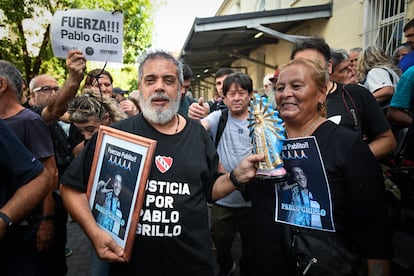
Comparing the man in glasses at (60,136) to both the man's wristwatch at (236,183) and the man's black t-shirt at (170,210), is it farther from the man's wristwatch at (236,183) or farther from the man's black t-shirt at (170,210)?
the man's wristwatch at (236,183)

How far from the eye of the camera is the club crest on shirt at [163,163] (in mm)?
1629

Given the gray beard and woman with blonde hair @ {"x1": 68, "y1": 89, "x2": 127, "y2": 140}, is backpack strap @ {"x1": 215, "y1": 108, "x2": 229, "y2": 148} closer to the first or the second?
woman with blonde hair @ {"x1": 68, "y1": 89, "x2": 127, "y2": 140}

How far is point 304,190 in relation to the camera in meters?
1.45

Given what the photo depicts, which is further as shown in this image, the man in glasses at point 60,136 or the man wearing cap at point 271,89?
the man wearing cap at point 271,89

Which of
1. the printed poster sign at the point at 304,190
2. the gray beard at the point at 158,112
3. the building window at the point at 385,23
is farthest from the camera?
the building window at the point at 385,23

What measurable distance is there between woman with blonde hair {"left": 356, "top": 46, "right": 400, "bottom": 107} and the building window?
99.5 inches

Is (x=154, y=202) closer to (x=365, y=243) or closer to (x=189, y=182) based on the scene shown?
(x=189, y=182)

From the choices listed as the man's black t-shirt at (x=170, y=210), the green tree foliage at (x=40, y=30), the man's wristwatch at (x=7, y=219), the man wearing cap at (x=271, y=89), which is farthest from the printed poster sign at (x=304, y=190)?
the green tree foliage at (x=40, y=30)

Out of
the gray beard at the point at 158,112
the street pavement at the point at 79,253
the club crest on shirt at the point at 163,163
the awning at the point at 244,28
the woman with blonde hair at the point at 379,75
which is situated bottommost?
the street pavement at the point at 79,253

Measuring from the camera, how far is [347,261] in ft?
4.54

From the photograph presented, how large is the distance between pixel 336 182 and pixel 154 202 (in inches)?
37.5

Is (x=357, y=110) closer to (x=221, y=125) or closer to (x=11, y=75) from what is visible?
(x=221, y=125)

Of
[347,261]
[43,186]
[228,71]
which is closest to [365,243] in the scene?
[347,261]

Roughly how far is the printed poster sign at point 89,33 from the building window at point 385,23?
16.4 ft
